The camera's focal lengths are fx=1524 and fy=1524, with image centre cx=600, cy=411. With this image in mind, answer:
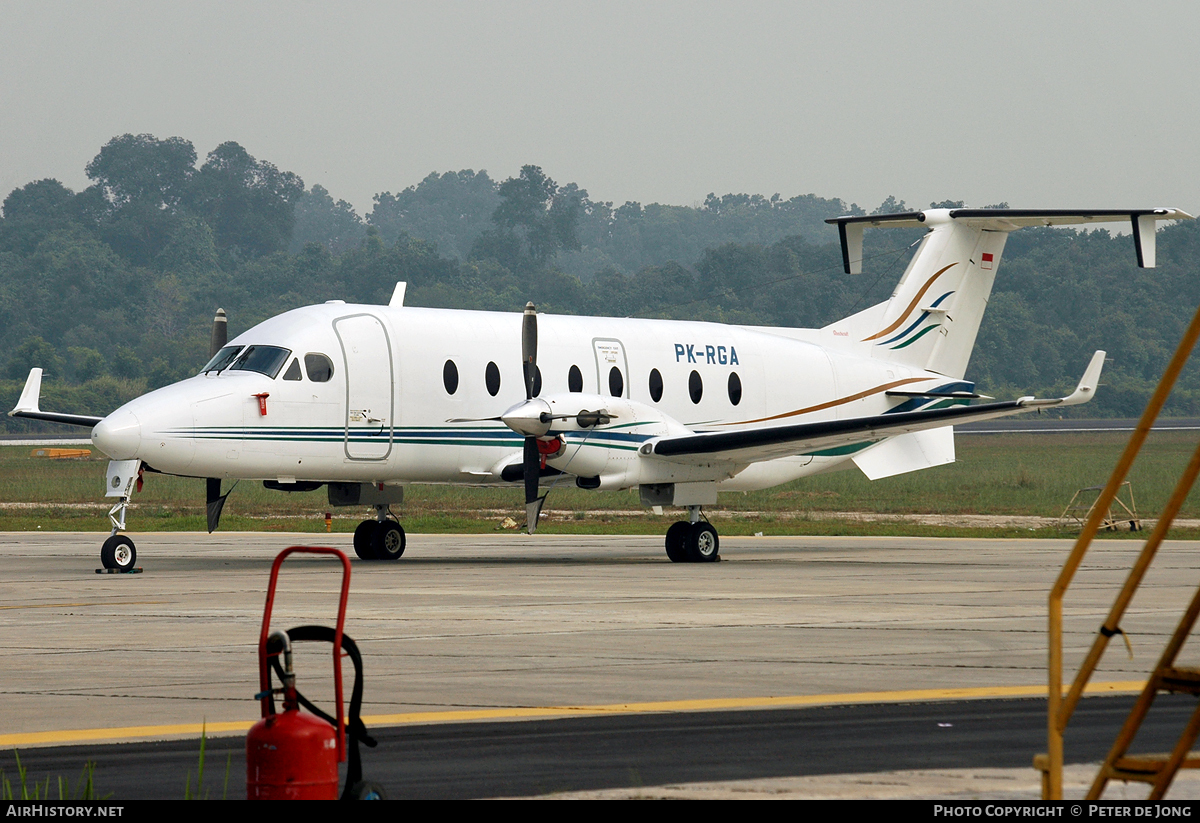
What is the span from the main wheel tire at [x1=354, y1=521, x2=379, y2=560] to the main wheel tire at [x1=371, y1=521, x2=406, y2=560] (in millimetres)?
48

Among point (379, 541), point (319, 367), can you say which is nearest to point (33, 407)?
point (319, 367)

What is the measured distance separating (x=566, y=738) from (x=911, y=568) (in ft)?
47.7

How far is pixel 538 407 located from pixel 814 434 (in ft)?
13.3

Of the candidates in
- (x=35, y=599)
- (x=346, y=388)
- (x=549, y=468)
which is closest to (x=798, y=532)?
(x=549, y=468)

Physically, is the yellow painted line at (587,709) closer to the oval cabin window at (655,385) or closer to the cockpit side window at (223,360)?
the cockpit side window at (223,360)

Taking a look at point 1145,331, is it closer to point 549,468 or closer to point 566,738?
point 549,468

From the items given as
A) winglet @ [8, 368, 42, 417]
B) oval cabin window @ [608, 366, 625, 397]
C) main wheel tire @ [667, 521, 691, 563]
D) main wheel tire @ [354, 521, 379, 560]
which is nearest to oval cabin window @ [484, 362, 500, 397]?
oval cabin window @ [608, 366, 625, 397]

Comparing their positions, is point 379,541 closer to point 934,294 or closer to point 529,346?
point 529,346

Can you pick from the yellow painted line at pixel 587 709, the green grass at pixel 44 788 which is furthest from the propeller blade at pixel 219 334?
the green grass at pixel 44 788

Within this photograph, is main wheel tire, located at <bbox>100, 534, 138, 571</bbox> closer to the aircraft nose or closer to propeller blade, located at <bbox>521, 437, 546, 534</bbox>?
the aircraft nose

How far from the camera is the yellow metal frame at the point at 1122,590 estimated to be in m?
5.12

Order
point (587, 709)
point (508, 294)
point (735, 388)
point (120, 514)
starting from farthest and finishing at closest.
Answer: point (508, 294)
point (735, 388)
point (120, 514)
point (587, 709)

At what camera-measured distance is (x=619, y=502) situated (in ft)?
163

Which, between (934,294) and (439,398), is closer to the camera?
(439,398)
